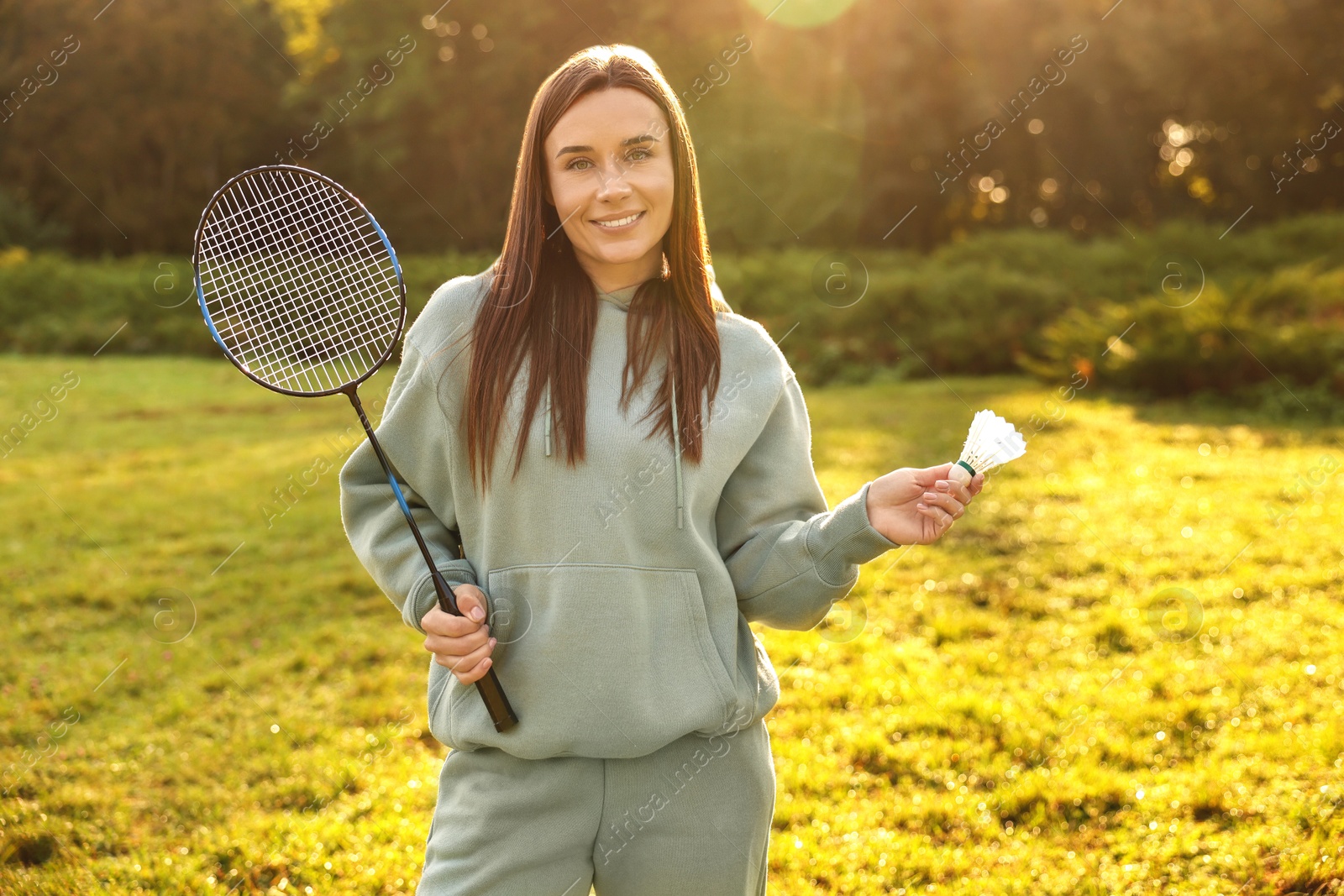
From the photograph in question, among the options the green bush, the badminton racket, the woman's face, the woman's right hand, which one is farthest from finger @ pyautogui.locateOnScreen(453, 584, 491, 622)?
the green bush

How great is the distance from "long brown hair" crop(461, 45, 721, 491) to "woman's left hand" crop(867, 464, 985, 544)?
1.17 ft

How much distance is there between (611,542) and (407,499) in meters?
0.47

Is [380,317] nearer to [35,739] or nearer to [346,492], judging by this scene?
[346,492]

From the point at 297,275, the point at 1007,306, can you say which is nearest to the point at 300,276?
the point at 297,275

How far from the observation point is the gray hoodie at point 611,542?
184 centimetres

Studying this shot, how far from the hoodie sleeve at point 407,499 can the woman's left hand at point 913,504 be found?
795mm

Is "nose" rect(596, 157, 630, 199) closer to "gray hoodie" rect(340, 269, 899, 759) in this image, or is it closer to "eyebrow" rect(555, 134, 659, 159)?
"eyebrow" rect(555, 134, 659, 159)

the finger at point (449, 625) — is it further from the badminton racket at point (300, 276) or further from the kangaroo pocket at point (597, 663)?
the badminton racket at point (300, 276)

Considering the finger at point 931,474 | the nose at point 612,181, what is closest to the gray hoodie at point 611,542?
the finger at point 931,474

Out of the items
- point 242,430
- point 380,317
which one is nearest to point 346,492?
point 380,317

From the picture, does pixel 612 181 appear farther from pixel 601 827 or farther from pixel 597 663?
pixel 601 827

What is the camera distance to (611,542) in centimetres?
186

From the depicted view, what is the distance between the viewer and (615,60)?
75.4 inches

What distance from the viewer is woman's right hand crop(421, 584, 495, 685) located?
1780 mm
